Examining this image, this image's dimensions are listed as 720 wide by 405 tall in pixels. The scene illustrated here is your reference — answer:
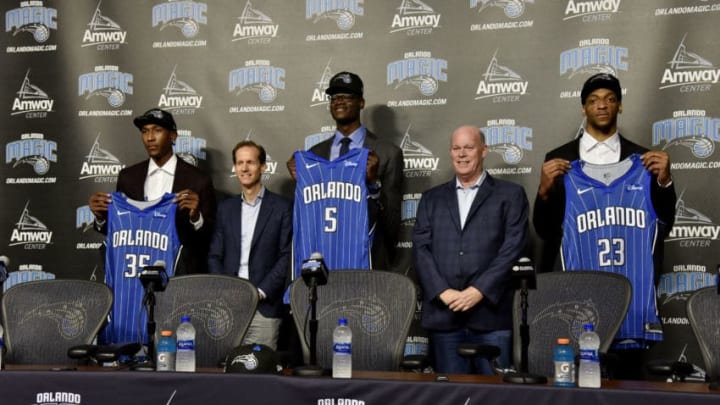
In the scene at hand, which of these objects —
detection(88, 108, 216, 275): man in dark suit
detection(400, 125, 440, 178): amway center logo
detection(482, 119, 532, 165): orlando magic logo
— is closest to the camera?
detection(88, 108, 216, 275): man in dark suit

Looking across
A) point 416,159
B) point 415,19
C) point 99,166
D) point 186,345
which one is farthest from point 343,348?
point 99,166

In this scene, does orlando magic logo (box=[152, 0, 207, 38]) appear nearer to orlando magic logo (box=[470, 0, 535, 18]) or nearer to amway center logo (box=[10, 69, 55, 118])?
amway center logo (box=[10, 69, 55, 118])

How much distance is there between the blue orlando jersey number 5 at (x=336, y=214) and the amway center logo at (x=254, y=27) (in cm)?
164

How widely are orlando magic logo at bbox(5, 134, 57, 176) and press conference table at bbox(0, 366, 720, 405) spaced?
3591mm

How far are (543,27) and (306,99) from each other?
1.76 m

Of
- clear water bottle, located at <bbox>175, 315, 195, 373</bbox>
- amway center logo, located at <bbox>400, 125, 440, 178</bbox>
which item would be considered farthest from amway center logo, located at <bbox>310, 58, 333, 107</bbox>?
→ clear water bottle, located at <bbox>175, 315, 195, 373</bbox>

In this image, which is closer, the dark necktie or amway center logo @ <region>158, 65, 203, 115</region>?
the dark necktie

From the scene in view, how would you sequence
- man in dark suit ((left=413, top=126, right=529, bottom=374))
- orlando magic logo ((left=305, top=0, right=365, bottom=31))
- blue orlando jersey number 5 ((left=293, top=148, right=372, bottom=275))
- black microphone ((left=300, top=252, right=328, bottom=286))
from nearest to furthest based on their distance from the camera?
black microphone ((left=300, top=252, right=328, bottom=286)), man in dark suit ((left=413, top=126, right=529, bottom=374)), blue orlando jersey number 5 ((left=293, top=148, right=372, bottom=275)), orlando magic logo ((left=305, top=0, right=365, bottom=31))

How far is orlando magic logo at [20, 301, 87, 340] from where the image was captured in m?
4.32

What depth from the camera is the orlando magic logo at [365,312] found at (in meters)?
3.99

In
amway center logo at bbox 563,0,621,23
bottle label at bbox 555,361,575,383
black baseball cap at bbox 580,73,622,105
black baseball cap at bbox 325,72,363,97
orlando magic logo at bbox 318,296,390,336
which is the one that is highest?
amway center logo at bbox 563,0,621,23

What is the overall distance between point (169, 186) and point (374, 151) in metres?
1.41

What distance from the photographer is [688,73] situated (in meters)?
5.53

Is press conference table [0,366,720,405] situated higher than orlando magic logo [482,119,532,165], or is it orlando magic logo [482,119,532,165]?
orlando magic logo [482,119,532,165]
